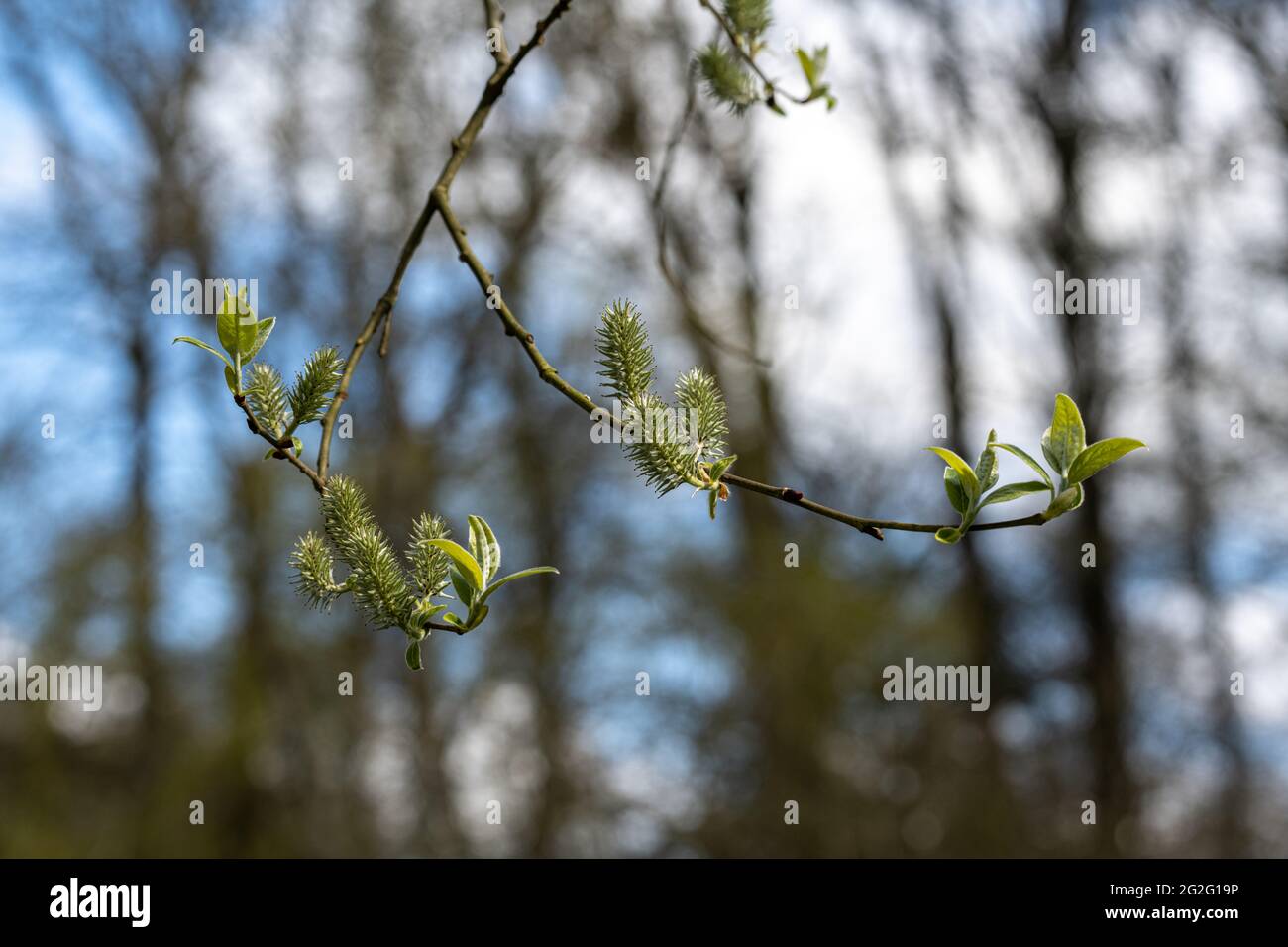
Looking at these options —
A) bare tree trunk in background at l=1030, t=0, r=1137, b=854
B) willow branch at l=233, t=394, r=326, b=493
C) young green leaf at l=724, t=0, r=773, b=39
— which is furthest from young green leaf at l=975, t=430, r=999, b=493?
bare tree trunk in background at l=1030, t=0, r=1137, b=854

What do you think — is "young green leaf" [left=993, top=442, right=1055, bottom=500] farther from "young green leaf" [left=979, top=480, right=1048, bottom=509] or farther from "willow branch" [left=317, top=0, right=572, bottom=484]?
"willow branch" [left=317, top=0, right=572, bottom=484]

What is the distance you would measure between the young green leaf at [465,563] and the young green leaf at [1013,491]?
333mm

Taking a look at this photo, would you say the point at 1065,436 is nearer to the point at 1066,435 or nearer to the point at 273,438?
the point at 1066,435

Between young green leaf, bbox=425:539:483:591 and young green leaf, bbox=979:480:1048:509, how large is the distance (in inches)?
13.1

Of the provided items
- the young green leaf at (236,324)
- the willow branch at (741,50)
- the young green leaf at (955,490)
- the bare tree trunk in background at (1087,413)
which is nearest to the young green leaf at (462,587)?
the young green leaf at (236,324)

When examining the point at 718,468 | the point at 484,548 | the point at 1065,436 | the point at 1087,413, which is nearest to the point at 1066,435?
the point at 1065,436

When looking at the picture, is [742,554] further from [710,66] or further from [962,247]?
[710,66]

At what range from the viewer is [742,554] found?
6.17 meters

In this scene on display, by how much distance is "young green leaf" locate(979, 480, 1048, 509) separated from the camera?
742 mm

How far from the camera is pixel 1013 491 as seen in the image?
0.75 metres

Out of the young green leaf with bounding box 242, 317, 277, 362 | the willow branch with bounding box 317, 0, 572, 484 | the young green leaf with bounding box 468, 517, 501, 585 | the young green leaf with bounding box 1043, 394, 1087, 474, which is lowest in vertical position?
the young green leaf with bounding box 468, 517, 501, 585

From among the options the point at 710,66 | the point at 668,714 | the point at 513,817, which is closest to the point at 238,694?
the point at 513,817

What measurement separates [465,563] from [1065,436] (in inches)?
15.6

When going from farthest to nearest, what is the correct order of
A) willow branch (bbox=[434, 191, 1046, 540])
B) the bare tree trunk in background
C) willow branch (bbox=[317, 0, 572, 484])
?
the bare tree trunk in background → willow branch (bbox=[317, 0, 572, 484]) → willow branch (bbox=[434, 191, 1046, 540])
